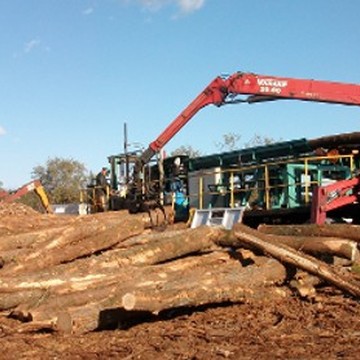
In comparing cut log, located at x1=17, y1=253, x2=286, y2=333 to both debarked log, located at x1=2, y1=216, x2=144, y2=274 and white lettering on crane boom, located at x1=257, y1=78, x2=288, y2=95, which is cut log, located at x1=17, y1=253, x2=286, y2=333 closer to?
debarked log, located at x1=2, y1=216, x2=144, y2=274

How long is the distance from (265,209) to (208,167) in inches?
170

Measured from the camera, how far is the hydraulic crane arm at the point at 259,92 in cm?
1614

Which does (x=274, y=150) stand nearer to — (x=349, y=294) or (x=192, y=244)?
(x=192, y=244)

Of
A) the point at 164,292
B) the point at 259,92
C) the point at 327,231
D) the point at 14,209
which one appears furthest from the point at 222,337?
the point at 14,209

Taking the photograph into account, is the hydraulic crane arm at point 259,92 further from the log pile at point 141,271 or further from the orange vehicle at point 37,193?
the orange vehicle at point 37,193

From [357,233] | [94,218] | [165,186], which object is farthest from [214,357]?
[165,186]

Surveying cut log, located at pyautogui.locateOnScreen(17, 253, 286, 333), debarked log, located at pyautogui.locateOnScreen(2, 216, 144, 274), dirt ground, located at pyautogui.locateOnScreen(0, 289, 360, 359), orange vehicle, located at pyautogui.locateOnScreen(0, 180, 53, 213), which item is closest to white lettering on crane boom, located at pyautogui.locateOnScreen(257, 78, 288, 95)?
debarked log, located at pyautogui.locateOnScreen(2, 216, 144, 274)

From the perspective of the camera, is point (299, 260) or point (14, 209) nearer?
point (299, 260)

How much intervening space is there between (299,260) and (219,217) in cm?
575

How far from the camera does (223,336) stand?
7.23 meters

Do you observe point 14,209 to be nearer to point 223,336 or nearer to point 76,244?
point 76,244

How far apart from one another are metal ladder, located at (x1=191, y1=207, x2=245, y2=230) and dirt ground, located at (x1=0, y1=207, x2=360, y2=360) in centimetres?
561

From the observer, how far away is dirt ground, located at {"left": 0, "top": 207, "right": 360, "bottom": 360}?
6496 millimetres

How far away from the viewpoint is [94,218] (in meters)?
13.5
